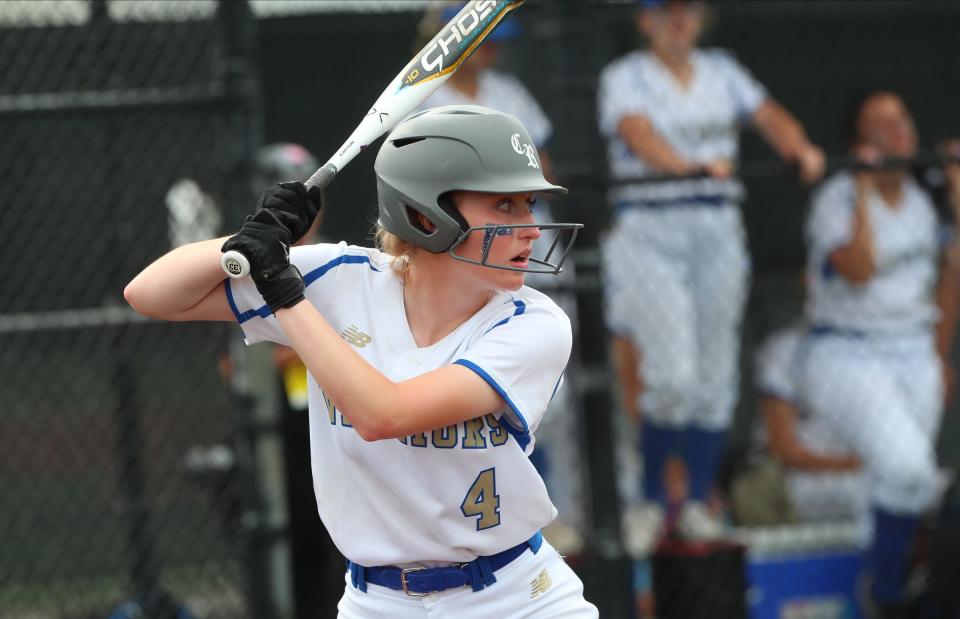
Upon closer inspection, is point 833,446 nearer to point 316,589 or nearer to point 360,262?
point 316,589

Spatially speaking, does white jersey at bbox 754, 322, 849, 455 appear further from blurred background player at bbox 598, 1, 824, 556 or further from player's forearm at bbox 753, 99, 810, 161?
player's forearm at bbox 753, 99, 810, 161

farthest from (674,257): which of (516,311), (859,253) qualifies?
(516,311)

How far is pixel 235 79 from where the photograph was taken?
3.89 m

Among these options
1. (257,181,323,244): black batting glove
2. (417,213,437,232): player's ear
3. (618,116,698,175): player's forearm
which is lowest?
(417,213,437,232): player's ear

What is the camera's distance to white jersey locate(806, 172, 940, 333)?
4723mm

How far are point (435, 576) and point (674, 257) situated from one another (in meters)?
2.31

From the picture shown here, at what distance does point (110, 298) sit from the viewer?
400 cm

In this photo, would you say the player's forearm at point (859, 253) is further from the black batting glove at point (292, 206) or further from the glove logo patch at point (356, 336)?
the black batting glove at point (292, 206)

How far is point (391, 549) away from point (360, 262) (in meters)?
0.55

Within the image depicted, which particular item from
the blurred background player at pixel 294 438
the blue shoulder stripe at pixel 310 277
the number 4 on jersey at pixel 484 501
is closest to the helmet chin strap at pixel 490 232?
the blue shoulder stripe at pixel 310 277

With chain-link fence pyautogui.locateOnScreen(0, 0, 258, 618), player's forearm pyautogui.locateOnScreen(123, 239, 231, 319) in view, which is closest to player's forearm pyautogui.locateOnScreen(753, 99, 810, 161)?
chain-link fence pyautogui.locateOnScreen(0, 0, 258, 618)

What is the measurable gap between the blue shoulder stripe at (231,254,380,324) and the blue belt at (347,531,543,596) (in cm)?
52

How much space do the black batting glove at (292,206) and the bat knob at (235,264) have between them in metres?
0.11

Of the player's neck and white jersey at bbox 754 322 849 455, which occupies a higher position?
the player's neck
